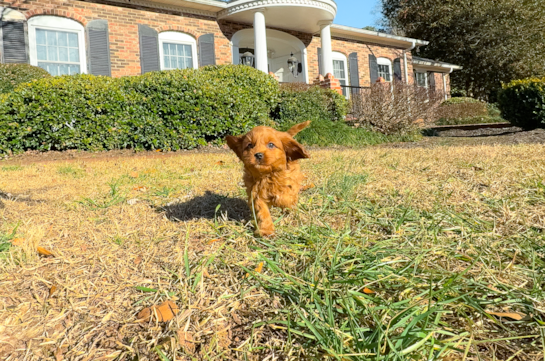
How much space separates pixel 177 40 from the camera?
13.5m

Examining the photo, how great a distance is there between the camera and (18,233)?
236 cm

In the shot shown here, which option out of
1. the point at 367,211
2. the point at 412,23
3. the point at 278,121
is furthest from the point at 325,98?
the point at 412,23

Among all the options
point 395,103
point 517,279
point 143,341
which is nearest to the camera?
point 143,341

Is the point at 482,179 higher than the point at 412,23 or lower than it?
lower

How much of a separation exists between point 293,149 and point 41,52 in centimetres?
1199

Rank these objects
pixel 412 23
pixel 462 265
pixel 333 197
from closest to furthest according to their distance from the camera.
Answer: pixel 462 265, pixel 333 197, pixel 412 23

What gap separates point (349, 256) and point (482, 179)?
1942 millimetres

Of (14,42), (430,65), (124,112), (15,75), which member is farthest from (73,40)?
(430,65)

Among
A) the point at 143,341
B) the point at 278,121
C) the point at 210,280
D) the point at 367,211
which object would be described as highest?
the point at 278,121

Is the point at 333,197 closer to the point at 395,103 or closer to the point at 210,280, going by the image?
the point at 210,280

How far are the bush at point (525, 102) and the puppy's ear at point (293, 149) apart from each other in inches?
480

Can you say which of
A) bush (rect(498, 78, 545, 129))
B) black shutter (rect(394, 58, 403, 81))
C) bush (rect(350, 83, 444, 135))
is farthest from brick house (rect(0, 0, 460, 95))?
bush (rect(498, 78, 545, 129))

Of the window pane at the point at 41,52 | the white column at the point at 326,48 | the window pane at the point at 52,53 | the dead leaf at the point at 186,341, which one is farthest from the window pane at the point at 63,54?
the dead leaf at the point at 186,341

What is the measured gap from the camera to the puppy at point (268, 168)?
80.6 inches
